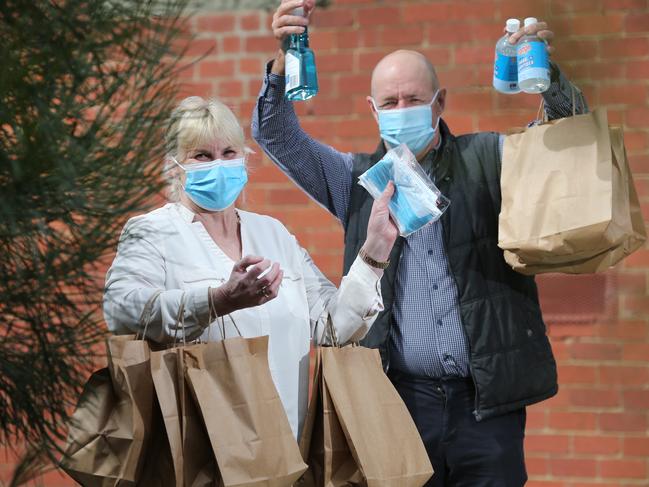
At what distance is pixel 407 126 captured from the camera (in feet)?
10.5

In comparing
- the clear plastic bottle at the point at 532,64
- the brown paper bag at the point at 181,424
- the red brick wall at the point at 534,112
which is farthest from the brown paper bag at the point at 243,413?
the red brick wall at the point at 534,112

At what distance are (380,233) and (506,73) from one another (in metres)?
0.64

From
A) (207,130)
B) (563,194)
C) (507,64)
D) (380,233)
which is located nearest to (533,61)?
(507,64)

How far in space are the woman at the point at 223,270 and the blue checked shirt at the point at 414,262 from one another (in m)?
0.29

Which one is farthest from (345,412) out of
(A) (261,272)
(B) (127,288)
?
(B) (127,288)

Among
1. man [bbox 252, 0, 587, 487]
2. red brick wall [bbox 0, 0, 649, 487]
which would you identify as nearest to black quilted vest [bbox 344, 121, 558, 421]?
man [bbox 252, 0, 587, 487]

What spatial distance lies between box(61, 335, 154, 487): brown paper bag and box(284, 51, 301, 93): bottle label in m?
0.85

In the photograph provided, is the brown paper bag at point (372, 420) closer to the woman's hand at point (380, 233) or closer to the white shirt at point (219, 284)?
the white shirt at point (219, 284)

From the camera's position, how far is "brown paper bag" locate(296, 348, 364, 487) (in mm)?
2533

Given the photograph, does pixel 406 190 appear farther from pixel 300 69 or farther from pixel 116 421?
pixel 116 421

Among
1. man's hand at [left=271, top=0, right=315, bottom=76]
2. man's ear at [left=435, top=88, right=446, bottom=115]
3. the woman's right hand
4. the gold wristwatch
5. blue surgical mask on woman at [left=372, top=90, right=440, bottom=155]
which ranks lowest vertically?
the gold wristwatch

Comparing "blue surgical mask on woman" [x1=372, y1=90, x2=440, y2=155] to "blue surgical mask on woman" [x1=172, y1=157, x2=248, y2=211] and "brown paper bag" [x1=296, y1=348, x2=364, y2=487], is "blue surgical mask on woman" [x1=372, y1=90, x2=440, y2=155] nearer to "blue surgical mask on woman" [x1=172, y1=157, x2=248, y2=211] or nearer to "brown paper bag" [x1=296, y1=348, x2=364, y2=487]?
"blue surgical mask on woman" [x1=172, y1=157, x2=248, y2=211]

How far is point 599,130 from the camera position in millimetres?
2965

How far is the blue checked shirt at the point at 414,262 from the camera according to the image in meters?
3.06
